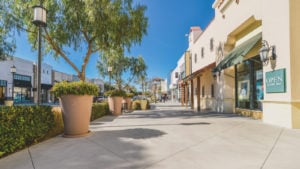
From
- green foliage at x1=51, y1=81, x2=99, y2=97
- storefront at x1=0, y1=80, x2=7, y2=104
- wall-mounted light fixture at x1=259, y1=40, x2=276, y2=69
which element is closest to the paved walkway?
green foliage at x1=51, y1=81, x2=99, y2=97

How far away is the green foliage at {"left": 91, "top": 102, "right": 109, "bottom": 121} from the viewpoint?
10844mm

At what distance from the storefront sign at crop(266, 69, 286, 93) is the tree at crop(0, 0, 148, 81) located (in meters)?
7.51

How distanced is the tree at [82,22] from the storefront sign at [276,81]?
7.51m

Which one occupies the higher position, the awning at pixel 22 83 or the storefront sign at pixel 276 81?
the awning at pixel 22 83

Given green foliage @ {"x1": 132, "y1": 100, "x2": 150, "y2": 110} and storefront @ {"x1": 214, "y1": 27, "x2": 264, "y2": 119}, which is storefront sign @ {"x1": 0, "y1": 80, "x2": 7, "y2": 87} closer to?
green foliage @ {"x1": 132, "y1": 100, "x2": 150, "y2": 110}

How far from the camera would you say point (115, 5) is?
10.7 m

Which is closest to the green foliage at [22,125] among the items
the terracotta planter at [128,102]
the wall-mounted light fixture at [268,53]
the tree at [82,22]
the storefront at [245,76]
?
the tree at [82,22]

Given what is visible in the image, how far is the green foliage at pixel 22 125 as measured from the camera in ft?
14.4

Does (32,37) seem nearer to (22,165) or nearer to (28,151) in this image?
(28,151)

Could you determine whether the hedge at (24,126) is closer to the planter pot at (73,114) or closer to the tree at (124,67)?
the planter pot at (73,114)

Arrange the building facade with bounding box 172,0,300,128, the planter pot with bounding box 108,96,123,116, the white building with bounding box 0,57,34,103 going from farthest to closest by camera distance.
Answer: the white building with bounding box 0,57,34,103 < the planter pot with bounding box 108,96,123,116 < the building facade with bounding box 172,0,300,128

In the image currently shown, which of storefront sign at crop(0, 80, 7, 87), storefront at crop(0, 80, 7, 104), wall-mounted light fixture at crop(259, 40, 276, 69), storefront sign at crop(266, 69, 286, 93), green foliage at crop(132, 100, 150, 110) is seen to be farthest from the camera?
storefront sign at crop(0, 80, 7, 87)

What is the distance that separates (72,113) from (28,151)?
1.70 meters

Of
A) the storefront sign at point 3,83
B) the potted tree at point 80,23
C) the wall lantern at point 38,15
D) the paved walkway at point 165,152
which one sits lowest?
the paved walkway at point 165,152
